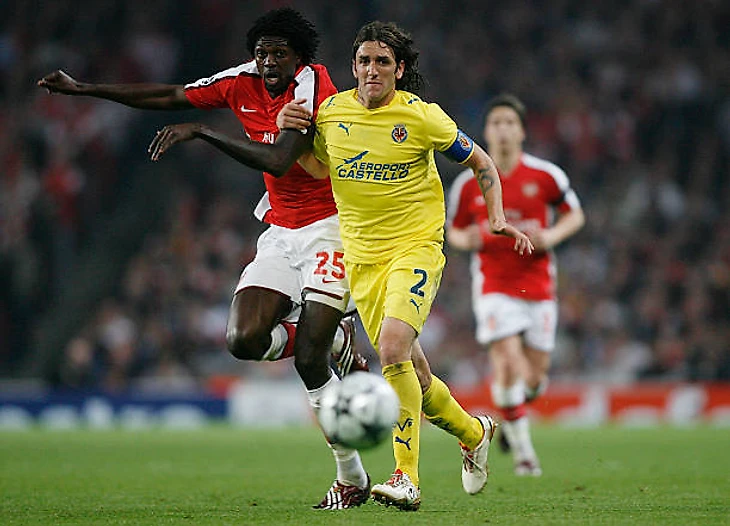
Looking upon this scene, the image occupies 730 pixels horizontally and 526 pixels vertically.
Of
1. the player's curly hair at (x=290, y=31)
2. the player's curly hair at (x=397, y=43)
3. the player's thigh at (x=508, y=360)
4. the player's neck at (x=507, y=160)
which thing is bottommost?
the player's thigh at (x=508, y=360)

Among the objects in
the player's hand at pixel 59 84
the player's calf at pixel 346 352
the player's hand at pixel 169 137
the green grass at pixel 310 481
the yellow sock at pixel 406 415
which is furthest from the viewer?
the player's calf at pixel 346 352

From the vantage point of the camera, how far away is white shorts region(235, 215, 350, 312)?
6871 mm

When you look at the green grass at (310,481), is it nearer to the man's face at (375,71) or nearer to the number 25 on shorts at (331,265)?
the number 25 on shorts at (331,265)

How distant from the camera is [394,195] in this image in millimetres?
6500

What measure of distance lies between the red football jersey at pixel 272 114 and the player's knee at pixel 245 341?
28.6 inches

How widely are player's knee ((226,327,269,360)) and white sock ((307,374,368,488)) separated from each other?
1.28 feet

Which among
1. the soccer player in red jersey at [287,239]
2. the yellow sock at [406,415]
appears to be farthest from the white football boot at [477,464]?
the yellow sock at [406,415]

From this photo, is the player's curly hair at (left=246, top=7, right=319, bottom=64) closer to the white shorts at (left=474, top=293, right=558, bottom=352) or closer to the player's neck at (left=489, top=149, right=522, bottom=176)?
the player's neck at (left=489, top=149, right=522, bottom=176)

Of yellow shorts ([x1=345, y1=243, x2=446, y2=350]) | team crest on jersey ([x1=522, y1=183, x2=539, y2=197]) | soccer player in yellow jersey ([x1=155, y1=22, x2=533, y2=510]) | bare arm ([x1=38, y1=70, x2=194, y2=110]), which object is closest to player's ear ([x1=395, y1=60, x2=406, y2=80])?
soccer player in yellow jersey ([x1=155, y1=22, x2=533, y2=510])

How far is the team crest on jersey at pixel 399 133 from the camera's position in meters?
6.43

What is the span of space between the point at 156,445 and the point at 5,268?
22.0 ft

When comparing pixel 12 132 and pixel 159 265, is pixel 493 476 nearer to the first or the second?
pixel 159 265

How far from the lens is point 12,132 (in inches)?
768

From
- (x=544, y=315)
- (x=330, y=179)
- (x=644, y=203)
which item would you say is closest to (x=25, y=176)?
(x=644, y=203)
